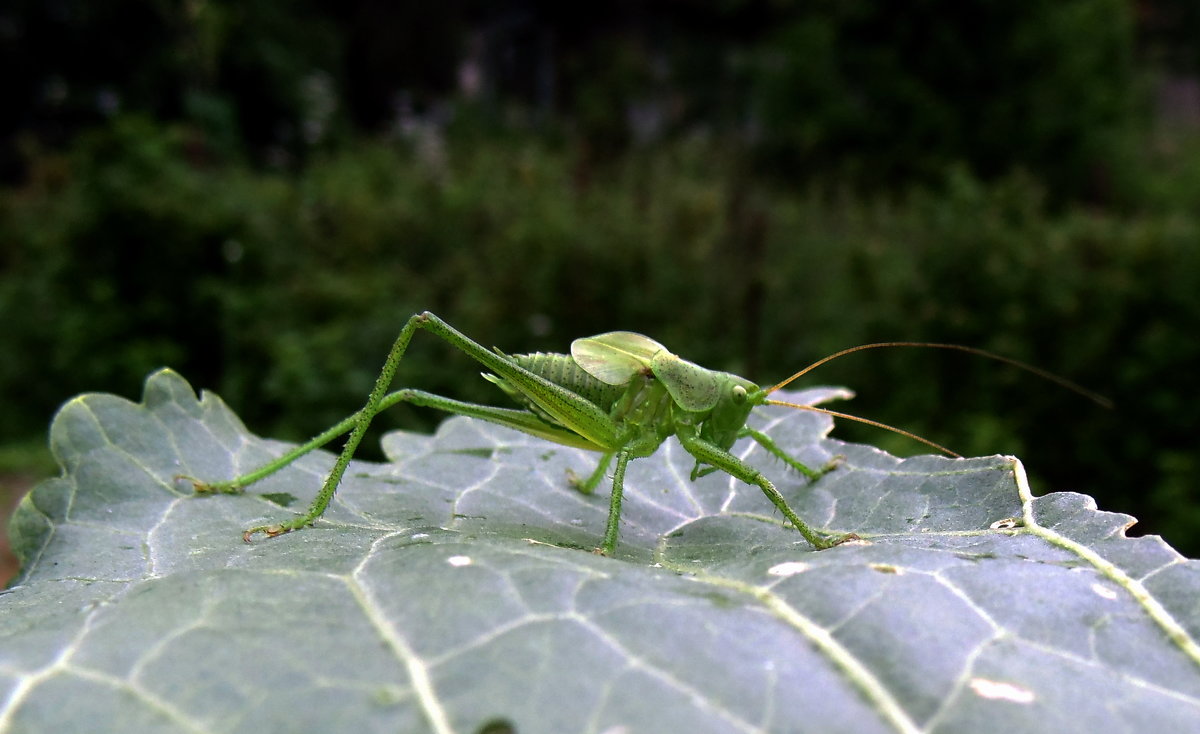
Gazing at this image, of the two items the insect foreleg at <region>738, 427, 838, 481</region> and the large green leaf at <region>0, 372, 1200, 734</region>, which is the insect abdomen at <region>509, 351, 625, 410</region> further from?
the large green leaf at <region>0, 372, 1200, 734</region>

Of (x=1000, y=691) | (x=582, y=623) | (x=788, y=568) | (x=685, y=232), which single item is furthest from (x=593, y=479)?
(x=685, y=232)

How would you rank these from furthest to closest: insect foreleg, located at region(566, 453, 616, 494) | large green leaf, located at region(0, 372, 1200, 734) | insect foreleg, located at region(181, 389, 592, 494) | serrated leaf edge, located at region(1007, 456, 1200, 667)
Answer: insect foreleg, located at region(566, 453, 616, 494)
insect foreleg, located at region(181, 389, 592, 494)
serrated leaf edge, located at region(1007, 456, 1200, 667)
large green leaf, located at region(0, 372, 1200, 734)

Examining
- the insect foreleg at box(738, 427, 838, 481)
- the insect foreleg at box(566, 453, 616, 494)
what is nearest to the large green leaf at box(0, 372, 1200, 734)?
the insect foreleg at box(738, 427, 838, 481)

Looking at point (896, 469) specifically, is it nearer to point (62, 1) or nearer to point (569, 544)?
point (569, 544)

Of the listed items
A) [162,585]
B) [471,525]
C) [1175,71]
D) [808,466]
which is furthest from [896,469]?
[1175,71]

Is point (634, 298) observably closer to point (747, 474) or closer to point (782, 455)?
point (782, 455)

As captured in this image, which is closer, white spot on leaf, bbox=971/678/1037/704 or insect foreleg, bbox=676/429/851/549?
white spot on leaf, bbox=971/678/1037/704
